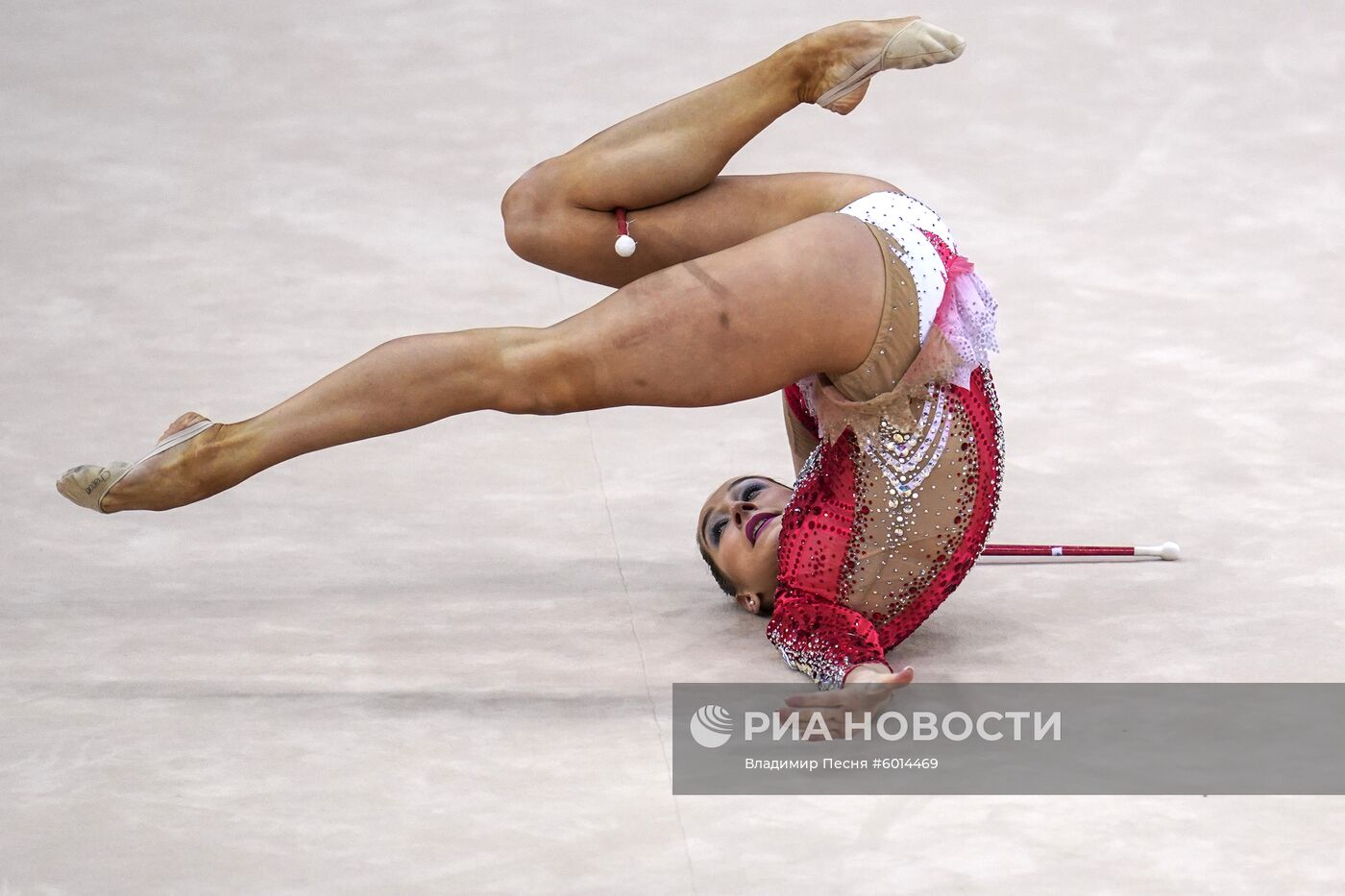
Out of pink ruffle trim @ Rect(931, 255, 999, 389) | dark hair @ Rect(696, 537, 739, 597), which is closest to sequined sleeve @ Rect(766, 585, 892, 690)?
dark hair @ Rect(696, 537, 739, 597)

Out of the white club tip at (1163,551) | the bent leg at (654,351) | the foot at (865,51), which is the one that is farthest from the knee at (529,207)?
the white club tip at (1163,551)

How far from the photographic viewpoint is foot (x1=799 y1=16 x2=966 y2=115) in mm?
2713

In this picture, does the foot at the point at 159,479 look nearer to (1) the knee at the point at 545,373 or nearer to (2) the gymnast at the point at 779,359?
(2) the gymnast at the point at 779,359

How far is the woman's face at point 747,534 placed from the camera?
3.06 metres

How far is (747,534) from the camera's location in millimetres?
3092

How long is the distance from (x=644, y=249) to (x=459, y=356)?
43cm

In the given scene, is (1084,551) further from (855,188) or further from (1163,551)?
(855,188)

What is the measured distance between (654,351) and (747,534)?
478 mm

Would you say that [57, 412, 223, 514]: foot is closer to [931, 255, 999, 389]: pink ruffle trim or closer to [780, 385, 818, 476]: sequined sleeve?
[780, 385, 818, 476]: sequined sleeve

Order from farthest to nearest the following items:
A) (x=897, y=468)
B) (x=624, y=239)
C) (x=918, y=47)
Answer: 1. (x=624, y=239)
2. (x=897, y=468)
3. (x=918, y=47)

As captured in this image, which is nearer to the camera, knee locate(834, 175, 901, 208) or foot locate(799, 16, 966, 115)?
foot locate(799, 16, 966, 115)

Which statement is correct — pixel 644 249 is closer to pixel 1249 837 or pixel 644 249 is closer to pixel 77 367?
pixel 1249 837

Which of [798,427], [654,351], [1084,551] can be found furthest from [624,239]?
[1084,551]

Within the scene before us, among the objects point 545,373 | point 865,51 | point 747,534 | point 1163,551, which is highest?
point 865,51
